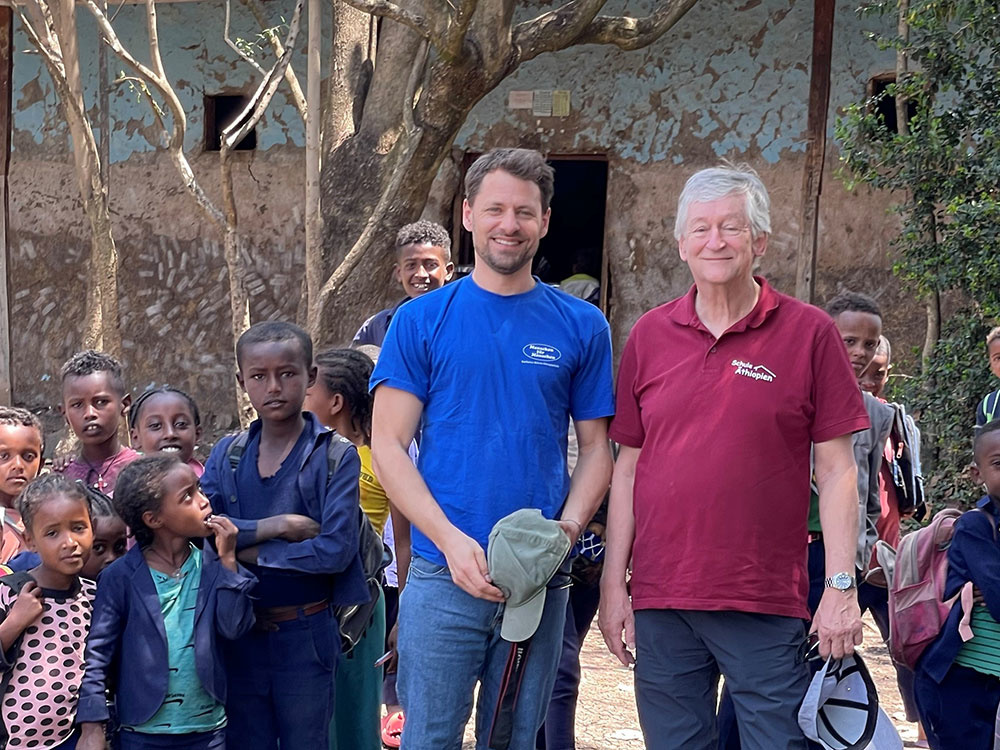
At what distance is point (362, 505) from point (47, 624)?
1051 millimetres


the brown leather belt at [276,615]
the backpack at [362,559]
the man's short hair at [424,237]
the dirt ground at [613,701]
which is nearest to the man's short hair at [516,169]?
the backpack at [362,559]

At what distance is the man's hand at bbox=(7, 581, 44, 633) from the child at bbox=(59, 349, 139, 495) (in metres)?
0.75

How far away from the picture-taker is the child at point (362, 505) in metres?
3.74

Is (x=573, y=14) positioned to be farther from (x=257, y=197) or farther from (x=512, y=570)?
(x=512, y=570)

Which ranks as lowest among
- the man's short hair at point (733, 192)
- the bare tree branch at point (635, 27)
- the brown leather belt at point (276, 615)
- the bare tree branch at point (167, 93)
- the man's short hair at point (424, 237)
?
the brown leather belt at point (276, 615)

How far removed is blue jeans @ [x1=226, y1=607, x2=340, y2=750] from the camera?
3.28 meters

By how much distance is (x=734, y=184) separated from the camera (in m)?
2.96

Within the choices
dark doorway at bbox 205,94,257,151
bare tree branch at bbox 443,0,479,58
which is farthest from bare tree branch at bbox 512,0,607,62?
dark doorway at bbox 205,94,257,151

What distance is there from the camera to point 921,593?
3.61m

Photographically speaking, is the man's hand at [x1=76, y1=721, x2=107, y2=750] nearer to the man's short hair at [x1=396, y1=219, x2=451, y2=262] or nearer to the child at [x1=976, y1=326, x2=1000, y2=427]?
the man's short hair at [x1=396, y1=219, x2=451, y2=262]

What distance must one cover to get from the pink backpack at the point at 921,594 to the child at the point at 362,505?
1.52m

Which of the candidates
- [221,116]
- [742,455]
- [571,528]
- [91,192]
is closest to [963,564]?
[742,455]

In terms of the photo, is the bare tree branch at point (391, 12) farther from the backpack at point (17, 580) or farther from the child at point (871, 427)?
the backpack at point (17, 580)

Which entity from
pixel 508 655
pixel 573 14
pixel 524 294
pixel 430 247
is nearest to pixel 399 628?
pixel 508 655
